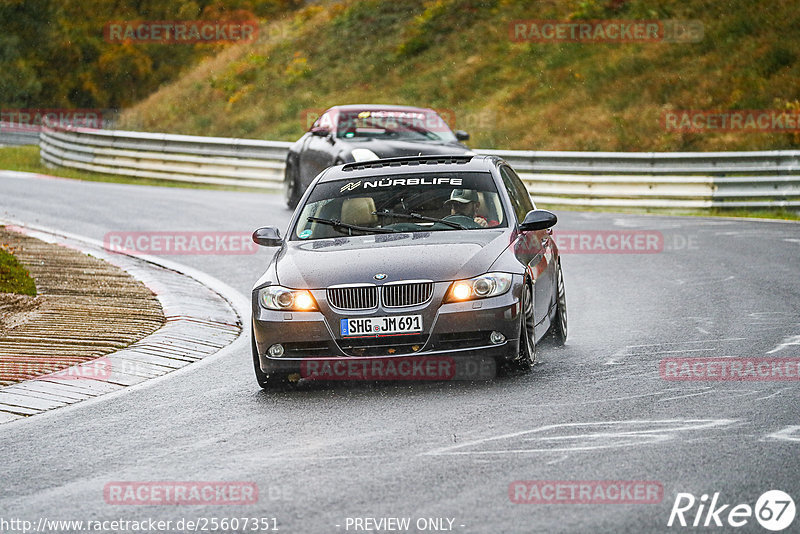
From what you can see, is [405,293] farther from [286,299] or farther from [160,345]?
[160,345]

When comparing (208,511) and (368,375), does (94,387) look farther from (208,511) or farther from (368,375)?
(208,511)

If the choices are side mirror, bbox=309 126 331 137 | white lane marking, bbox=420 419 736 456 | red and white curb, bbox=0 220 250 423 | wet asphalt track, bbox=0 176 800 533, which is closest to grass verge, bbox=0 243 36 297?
red and white curb, bbox=0 220 250 423

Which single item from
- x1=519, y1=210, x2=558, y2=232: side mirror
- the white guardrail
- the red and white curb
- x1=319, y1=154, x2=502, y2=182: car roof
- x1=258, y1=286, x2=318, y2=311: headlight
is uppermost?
x1=319, y1=154, x2=502, y2=182: car roof

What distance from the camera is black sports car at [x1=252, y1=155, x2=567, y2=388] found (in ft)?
27.2

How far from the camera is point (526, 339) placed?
8.63 m

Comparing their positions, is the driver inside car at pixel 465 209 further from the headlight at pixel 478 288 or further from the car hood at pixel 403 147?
the car hood at pixel 403 147

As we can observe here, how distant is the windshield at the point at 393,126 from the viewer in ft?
63.0

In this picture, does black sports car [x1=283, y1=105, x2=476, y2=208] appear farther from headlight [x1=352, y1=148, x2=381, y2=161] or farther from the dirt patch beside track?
the dirt patch beside track

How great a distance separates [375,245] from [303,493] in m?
3.30

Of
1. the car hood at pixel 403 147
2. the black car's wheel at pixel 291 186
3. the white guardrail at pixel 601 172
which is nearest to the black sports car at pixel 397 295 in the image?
the car hood at pixel 403 147

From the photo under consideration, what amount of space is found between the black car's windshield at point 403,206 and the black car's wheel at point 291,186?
10.4 metres

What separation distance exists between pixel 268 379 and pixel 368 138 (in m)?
10.8

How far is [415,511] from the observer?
5.49 m

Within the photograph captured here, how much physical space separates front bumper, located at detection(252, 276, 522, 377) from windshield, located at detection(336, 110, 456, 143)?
10.9 meters
